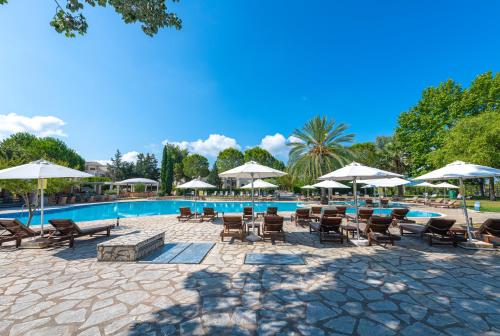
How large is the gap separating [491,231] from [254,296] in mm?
8487

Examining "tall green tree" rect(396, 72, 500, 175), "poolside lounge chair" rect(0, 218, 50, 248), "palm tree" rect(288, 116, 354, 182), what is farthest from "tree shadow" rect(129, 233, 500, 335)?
"tall green tree" rect(396, 72, 500, 175)

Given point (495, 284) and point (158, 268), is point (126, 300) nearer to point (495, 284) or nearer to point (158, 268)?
point (158, 268)

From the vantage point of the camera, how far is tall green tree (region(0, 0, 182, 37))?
4.32m

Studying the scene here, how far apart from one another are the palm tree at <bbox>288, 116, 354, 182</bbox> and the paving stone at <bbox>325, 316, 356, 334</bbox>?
66.4ft

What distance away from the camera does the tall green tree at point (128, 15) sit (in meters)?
4.32

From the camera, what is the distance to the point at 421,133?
95.2ft

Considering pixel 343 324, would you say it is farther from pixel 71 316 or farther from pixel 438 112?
pixel 438 112

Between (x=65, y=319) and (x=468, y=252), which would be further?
(x=468, y=252)

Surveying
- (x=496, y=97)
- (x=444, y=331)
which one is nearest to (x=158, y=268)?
(x=444, y=331)

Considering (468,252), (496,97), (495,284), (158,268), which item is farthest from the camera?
(496,97)

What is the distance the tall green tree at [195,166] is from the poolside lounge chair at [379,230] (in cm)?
4863

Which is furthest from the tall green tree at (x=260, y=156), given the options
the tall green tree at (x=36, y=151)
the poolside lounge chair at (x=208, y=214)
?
the poolside lounge chair at (x=208, y=214)

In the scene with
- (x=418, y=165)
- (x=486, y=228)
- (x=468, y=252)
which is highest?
(x=418, y=165)

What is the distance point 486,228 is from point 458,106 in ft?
90.5
